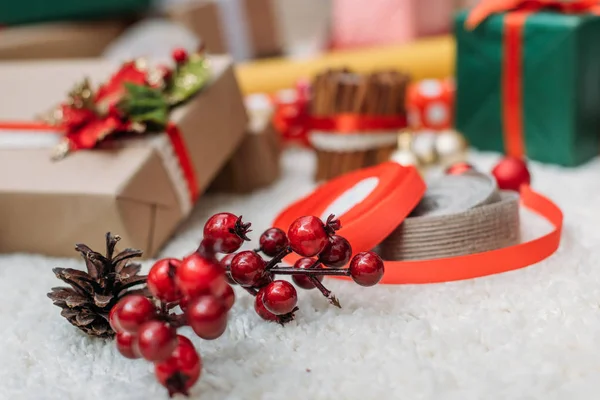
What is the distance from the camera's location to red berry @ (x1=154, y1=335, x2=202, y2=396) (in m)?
0.50

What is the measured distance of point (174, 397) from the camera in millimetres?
536

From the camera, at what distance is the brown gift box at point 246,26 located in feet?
5.16

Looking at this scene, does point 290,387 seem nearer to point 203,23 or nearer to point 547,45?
point 547,45

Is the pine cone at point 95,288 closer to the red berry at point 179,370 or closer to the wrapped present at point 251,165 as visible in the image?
the red berry at point 179,370

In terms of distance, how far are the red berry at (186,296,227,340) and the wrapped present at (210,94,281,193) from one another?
2.00 feet

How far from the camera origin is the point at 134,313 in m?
0.52

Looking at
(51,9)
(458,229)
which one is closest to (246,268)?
(458,229)

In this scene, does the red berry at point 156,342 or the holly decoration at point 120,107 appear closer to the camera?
the red berry at point 156,342

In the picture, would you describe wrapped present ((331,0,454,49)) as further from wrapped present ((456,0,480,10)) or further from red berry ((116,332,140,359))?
red berry ((116,332,140,359))

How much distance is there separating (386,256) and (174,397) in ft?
0.99

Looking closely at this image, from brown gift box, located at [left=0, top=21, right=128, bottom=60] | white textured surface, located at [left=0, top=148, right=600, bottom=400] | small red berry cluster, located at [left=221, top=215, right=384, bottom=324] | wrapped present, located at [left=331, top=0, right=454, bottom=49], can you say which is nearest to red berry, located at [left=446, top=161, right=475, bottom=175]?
white textured surface, located at [left=0, top=148, right=600, bottom=400]

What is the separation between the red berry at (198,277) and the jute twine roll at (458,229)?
272mm

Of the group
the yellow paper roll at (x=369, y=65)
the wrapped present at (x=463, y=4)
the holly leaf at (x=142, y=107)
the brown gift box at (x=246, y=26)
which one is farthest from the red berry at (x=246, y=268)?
the wrapped present at (x=463, y=4)

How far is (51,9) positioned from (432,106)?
0.89 metres
